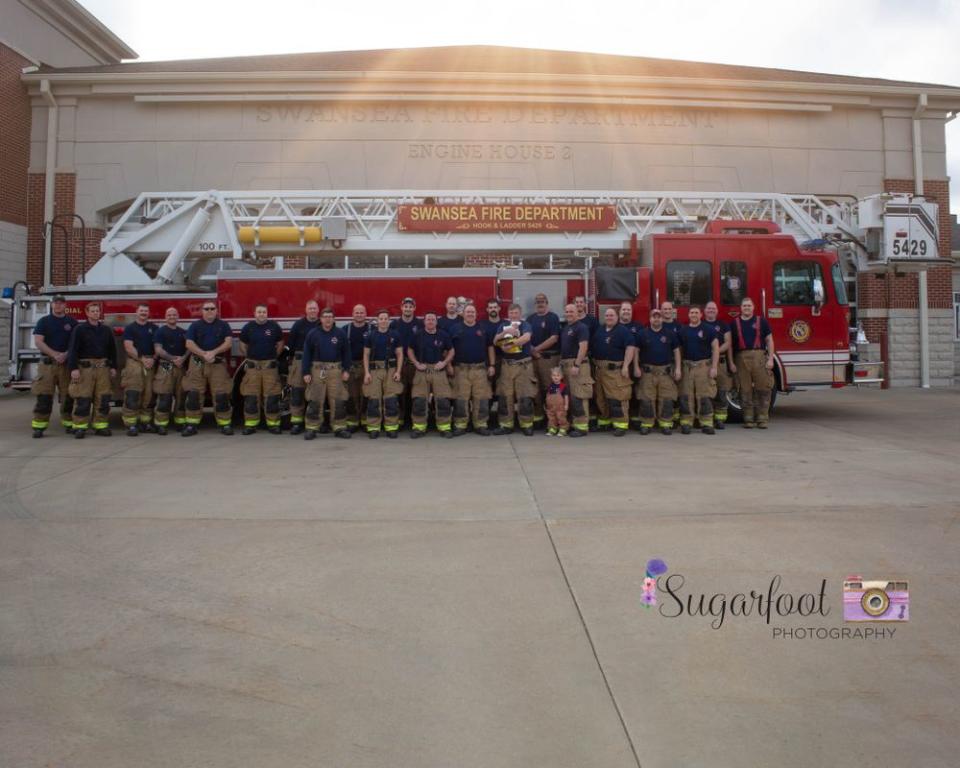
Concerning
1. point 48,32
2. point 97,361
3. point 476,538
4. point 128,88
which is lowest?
point 476,538

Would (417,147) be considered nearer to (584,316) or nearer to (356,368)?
(356,368)

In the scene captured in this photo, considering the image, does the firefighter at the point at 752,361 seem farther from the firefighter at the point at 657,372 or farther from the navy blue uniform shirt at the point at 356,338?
the navy blue uniform shirt at the point at 356,338

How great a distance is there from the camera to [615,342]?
9586 millimetres

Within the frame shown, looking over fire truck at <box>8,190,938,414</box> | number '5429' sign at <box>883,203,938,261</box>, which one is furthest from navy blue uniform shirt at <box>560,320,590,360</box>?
number '5429' sign at <box>883,203,938,261</box>

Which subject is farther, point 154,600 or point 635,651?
point 154,600

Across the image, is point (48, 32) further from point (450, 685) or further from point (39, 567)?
point (450, 685)

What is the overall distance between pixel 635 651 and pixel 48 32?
67.4 ft

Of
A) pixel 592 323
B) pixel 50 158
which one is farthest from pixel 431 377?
pixel 50 158

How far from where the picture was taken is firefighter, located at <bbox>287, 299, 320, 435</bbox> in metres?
9.81

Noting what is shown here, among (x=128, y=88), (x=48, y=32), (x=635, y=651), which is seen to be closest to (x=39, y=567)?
(x=635, y=651)

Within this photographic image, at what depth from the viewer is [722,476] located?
6602 mm

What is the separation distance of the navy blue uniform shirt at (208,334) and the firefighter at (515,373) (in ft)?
12.2

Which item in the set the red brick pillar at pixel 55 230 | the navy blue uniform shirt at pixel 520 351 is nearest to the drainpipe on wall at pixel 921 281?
the navy blue uniform shirt at pixel 520 351

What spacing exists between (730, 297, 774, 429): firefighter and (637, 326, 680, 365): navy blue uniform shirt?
1063 mm
